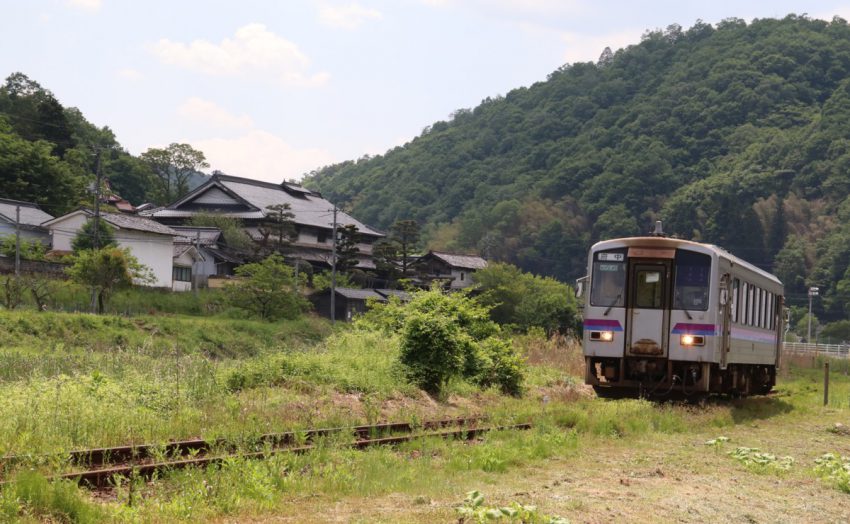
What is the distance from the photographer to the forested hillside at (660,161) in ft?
280

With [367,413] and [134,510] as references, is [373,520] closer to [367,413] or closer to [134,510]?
[134,510]

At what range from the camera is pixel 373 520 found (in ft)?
22.3

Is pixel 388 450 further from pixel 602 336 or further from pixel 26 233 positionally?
pixel 26 233

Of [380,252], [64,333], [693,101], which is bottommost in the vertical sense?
[64,333]

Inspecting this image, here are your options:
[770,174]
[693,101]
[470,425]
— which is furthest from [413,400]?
[693,101]

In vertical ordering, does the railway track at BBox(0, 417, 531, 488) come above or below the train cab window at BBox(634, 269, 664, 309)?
below

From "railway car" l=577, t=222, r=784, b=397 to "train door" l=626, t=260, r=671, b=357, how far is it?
17 mm

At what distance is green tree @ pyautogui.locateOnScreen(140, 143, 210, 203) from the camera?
256 feet

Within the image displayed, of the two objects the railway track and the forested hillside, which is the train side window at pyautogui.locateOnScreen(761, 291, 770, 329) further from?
the forested hillside

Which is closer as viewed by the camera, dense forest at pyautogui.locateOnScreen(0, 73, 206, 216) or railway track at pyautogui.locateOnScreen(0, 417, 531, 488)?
railway track at pyautogui.locateOnScreen(0, 417, 531, 488)

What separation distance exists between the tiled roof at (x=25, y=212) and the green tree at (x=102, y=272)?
21.1ft

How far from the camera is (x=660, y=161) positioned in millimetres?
96938

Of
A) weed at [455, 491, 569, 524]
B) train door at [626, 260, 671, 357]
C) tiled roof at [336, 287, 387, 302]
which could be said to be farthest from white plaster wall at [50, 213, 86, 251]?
weed at [455, 491, 569, 524]

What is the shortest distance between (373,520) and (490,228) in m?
87.7
